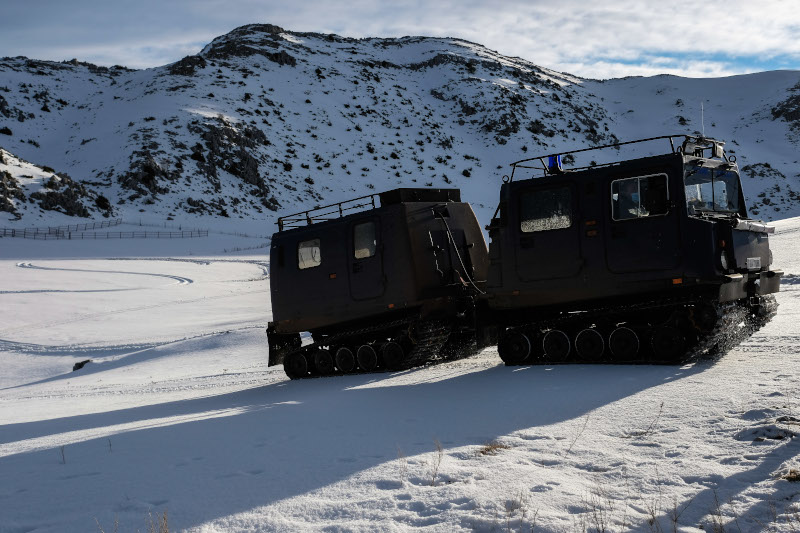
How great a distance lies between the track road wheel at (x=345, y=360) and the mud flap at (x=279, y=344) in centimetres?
147

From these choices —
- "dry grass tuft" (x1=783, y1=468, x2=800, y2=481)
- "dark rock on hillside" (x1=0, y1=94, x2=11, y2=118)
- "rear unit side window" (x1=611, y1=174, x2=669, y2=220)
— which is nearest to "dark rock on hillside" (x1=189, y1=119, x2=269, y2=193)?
"dark rock on hillside" (x1=0, y1=94, x2=11, y2=118)

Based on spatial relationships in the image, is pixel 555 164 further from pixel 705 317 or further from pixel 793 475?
pixel 793 475

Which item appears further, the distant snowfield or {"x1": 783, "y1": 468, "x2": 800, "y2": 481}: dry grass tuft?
{"x1": 783, "y1": 468, "x2": 800, "y2": 481}: dry grass tuft

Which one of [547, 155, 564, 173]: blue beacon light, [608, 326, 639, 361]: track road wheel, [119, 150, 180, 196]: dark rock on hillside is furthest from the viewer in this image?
[119, 150, 180, 196]: dark rock on hillside

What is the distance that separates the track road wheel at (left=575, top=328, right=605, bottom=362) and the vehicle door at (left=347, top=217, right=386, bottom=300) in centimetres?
381

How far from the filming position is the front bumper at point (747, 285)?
9.18m

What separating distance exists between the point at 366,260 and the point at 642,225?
16.8 feet

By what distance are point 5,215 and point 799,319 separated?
59.7 metres

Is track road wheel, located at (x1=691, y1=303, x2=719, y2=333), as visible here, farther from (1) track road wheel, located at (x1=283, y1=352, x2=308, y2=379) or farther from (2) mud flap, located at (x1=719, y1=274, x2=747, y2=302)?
(1) track road wheel, located at (x1=283, y1=352, x2=308, y2=379)

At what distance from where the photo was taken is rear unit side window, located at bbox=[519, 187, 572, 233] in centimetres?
1041

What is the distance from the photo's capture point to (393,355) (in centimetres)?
1236

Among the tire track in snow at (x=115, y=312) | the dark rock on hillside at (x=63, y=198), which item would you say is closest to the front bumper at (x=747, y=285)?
the tire track in snow at (x=115, y=312)

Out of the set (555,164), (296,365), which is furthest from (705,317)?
(296,365)

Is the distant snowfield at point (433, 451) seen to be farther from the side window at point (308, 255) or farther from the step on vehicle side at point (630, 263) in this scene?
the side window at point (308, 255)
